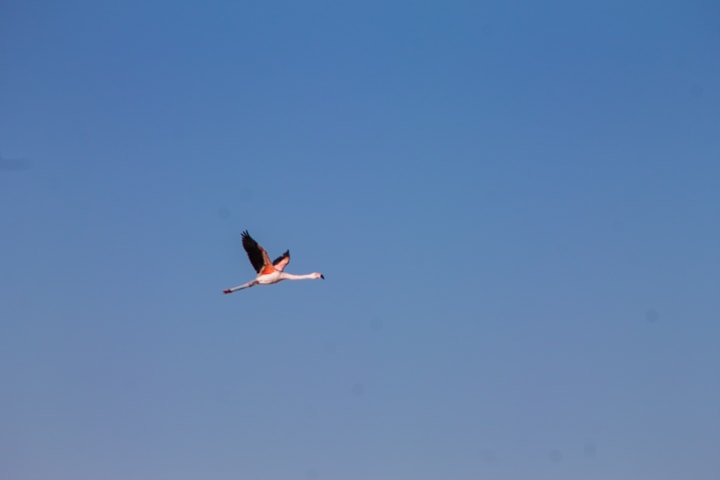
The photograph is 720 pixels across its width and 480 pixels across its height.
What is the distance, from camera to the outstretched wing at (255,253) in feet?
380

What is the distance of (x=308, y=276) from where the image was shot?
120 meters

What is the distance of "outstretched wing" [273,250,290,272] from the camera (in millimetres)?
117875

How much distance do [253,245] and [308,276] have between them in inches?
193

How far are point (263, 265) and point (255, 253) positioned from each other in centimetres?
110

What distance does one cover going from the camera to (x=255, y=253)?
382 ft

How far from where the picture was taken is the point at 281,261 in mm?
118125

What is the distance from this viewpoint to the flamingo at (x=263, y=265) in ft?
380

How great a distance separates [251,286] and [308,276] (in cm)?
308

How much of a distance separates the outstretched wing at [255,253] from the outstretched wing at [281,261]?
2.63 ft

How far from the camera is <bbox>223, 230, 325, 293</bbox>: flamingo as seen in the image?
380 ft

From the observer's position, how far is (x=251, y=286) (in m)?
118

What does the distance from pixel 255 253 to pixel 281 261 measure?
219 cm

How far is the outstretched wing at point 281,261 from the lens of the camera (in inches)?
4641

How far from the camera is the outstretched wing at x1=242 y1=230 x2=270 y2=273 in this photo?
380 feet
